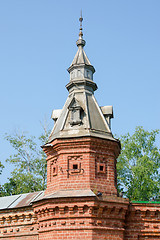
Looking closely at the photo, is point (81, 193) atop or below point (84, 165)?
below

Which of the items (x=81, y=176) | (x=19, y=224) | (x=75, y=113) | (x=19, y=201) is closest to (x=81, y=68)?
(x=75, y=113)

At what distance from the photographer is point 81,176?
51.0 ft

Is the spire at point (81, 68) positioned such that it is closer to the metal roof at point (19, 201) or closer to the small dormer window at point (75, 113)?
the small dormer window at point (75, 113)

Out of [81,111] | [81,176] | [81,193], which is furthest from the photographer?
[81,111]

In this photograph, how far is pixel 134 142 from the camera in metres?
33.1

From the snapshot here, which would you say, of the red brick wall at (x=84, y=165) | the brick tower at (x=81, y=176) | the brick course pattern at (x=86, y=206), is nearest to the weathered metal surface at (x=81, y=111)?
the brick tower at (x=81, y=176)

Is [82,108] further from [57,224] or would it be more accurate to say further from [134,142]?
[134,142]

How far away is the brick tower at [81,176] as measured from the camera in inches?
575

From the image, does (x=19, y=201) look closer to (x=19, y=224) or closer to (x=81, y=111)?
(x=19, y=224)

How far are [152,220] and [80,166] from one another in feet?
14.1

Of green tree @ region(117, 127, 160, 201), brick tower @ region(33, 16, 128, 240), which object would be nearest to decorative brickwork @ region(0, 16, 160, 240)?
brick tower @ region(33, 16, 128, 240)

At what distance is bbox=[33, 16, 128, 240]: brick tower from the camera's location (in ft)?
47.9

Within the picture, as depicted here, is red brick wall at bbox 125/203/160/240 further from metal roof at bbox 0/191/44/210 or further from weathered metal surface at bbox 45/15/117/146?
metal roof at bbox 0/191/44/210

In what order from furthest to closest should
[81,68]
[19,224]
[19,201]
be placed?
[19,201], [81,68], [19,224]
